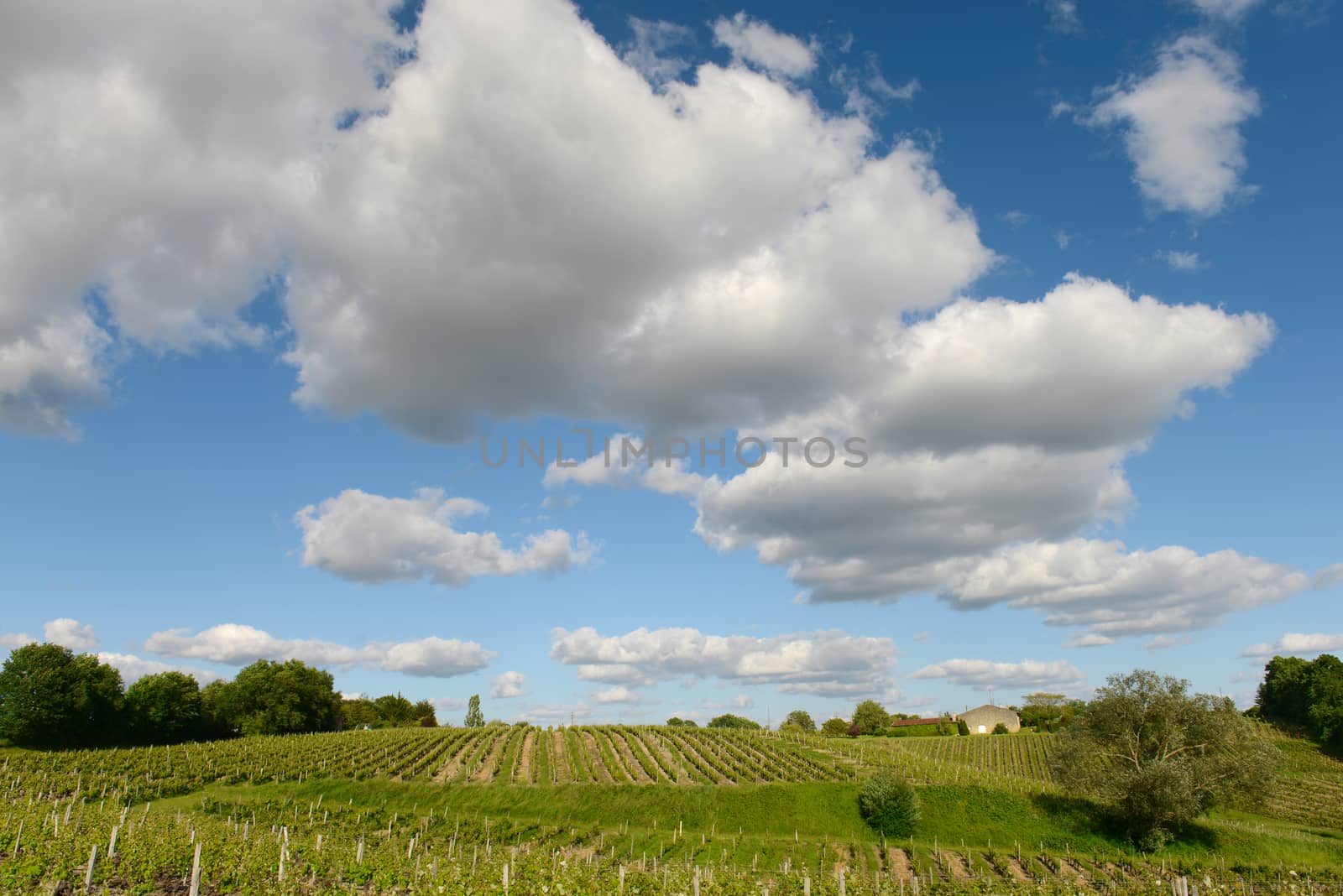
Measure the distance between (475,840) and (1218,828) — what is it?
148 feet

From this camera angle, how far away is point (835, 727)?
463 feet

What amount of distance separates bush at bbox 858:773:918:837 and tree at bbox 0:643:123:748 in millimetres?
79037

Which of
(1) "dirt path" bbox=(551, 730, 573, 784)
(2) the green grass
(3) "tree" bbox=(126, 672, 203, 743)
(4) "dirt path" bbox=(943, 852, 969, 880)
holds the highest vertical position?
(3) "tree" bbox=(126, 672, 203, 743)

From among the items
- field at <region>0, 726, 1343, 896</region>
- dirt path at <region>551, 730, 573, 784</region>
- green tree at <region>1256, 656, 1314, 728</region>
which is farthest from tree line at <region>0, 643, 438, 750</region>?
green tree at <region>1256, 656, 1314, 728</region>

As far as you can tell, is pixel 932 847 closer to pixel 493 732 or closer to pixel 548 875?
pixel 548 875

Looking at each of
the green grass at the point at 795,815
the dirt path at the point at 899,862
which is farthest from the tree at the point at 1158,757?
the dirt path at the point at 899,862

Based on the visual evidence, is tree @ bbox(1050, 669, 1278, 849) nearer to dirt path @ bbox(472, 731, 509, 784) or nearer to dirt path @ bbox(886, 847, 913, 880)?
dirt path @ bbox(886, 847, 913, 880)

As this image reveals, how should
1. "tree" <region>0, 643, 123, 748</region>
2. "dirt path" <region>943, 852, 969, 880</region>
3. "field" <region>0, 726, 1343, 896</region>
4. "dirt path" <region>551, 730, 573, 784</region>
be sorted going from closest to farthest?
"field" <region>0, 726, 1343, 896</region> < "dirt path" <region>943, 852, 969, 880</region> < "dirt path" <region>551, 730, 573, 784</region> < "tree" <region>0, 643, 123, 748</region>

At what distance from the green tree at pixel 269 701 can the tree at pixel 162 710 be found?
666cm

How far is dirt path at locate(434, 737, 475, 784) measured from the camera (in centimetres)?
6106

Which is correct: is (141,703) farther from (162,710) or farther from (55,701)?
(55,701)

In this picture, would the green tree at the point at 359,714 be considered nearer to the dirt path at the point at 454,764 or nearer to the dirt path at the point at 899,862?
the dirt path at the point at 454,764

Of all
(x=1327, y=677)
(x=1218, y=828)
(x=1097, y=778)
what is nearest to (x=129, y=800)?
(x=1097, y=778)

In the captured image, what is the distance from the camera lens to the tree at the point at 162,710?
282ft
